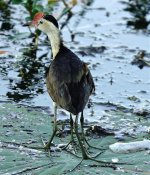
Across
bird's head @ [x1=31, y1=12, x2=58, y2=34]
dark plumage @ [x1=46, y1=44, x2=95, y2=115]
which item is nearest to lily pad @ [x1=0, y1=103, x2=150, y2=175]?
dark plumage @ [x1=46, y1=44, x2=95, y2=115]

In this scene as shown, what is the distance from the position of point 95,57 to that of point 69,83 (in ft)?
10.2

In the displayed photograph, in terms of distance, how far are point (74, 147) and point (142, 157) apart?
0.58 metres

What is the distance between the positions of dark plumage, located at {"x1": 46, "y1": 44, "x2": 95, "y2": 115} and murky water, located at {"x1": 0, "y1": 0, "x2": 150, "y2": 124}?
1.08m

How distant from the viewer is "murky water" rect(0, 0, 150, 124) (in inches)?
267

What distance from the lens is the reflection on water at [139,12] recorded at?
931 cm

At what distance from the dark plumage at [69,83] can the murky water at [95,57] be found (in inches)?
42.3

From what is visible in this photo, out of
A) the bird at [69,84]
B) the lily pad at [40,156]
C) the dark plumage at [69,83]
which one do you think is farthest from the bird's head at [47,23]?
the lily pad at [40,156]

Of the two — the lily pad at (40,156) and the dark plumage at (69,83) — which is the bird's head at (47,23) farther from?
the lily pad at (40,156)

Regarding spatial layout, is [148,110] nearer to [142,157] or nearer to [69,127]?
[69,127]

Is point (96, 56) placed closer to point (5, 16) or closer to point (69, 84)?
point (5, 16)

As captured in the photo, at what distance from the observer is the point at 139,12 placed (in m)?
9.80

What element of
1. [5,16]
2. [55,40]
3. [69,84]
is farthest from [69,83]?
[5,16]

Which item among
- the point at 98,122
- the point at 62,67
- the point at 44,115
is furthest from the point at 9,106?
the point at 62,67

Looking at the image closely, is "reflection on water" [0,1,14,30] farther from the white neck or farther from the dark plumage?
the dark plumage
